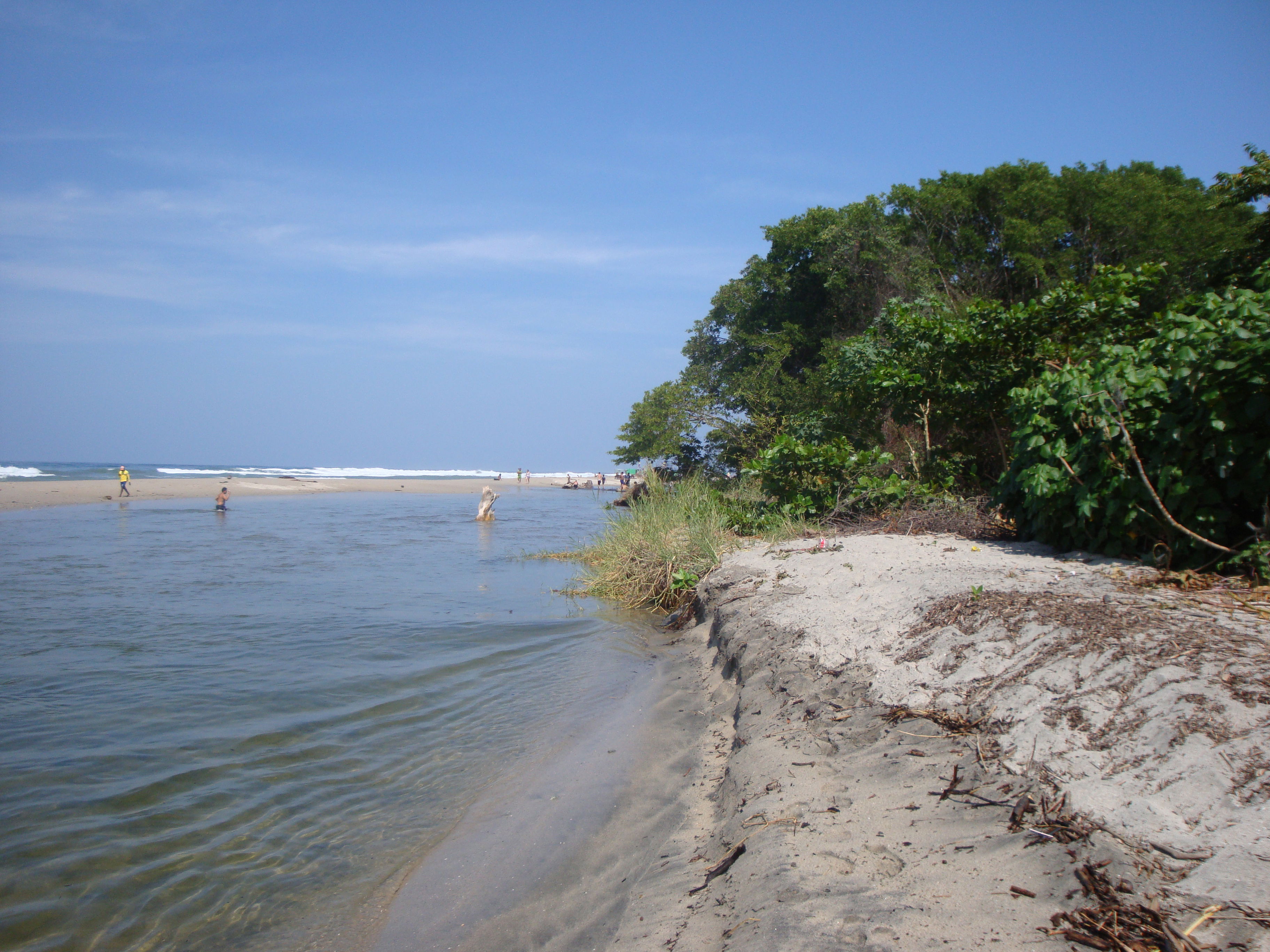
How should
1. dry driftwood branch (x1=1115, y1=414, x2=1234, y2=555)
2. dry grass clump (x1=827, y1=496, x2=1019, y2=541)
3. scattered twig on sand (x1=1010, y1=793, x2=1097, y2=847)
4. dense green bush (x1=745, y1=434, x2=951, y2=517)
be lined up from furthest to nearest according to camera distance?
dense green bush (x1=745, y1=434, x2=951, y2=517) → dry grass clump (x1=827, y1=496, x2=1019, y2=541) → dry driftwood branch (x1=1115, y1=414, x2=1234, y2=555) → scattered twig on sand (x1=1010, y1=793, x2=1097, y2=847)

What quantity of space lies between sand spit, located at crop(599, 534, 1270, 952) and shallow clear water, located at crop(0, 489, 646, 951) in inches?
69.4

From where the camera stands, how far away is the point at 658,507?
11672 millimetres

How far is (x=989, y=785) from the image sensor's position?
3059 mm

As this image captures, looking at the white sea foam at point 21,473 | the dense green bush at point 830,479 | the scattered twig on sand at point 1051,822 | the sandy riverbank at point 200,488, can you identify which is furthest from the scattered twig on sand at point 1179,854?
the white sea foam at point 21,473

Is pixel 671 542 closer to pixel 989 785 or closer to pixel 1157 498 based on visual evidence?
pixel 1157 498

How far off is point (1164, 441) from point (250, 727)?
735cm

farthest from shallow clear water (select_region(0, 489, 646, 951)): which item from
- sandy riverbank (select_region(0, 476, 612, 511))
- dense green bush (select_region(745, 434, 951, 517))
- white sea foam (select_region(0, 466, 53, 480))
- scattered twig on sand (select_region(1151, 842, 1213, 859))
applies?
white sea foam (select_region(0, 466, 53, 480))

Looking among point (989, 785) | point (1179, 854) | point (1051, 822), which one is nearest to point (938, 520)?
point (989, 785)

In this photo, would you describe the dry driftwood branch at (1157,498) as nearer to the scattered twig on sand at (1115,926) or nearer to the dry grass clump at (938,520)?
the dry grass clump at (938,520)

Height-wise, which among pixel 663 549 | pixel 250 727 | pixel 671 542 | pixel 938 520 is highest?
pixel 938 520

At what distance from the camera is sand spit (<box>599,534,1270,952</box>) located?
2283 mm

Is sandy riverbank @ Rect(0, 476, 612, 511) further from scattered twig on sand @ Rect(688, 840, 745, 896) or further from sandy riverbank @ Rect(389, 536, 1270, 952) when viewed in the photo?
scattered twig on sand @ Rect(688, 840, 745, 896)

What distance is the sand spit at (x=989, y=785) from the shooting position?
228 centimetres

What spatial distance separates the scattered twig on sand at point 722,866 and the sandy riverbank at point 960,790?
14 millimetres
